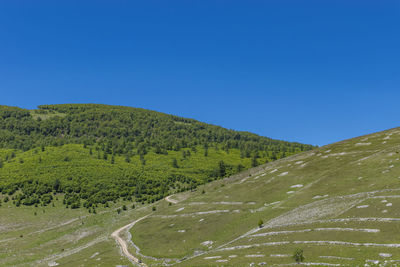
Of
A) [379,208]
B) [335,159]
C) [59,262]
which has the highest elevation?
[335,159]

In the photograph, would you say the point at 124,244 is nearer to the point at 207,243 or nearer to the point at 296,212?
the point at 207,243

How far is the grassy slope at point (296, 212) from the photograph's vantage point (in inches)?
1662

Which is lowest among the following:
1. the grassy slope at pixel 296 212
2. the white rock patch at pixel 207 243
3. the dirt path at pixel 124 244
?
the dirt path at pixel 124 244

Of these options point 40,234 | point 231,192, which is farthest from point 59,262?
point 231,192

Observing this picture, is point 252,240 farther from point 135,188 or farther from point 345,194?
point 135,188

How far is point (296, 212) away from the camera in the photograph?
61781mm

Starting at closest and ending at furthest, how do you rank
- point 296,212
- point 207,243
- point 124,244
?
point 207,243 → point 296,212 → point 124,244

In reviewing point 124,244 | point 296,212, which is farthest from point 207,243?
point 124,244

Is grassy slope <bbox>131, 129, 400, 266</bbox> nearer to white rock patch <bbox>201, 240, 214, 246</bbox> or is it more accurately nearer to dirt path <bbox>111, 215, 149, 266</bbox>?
white rock patch <bbox>201, 240, 214, 246</bbox>

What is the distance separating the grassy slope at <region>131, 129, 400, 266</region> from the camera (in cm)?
4222

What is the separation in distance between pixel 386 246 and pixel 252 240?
20.9 m

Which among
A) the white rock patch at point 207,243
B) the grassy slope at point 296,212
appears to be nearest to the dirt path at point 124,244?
the grassy slope at point 296,212

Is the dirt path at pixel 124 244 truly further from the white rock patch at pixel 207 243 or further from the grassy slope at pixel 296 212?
the white rock patch at pixel 207 243

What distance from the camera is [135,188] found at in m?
167
